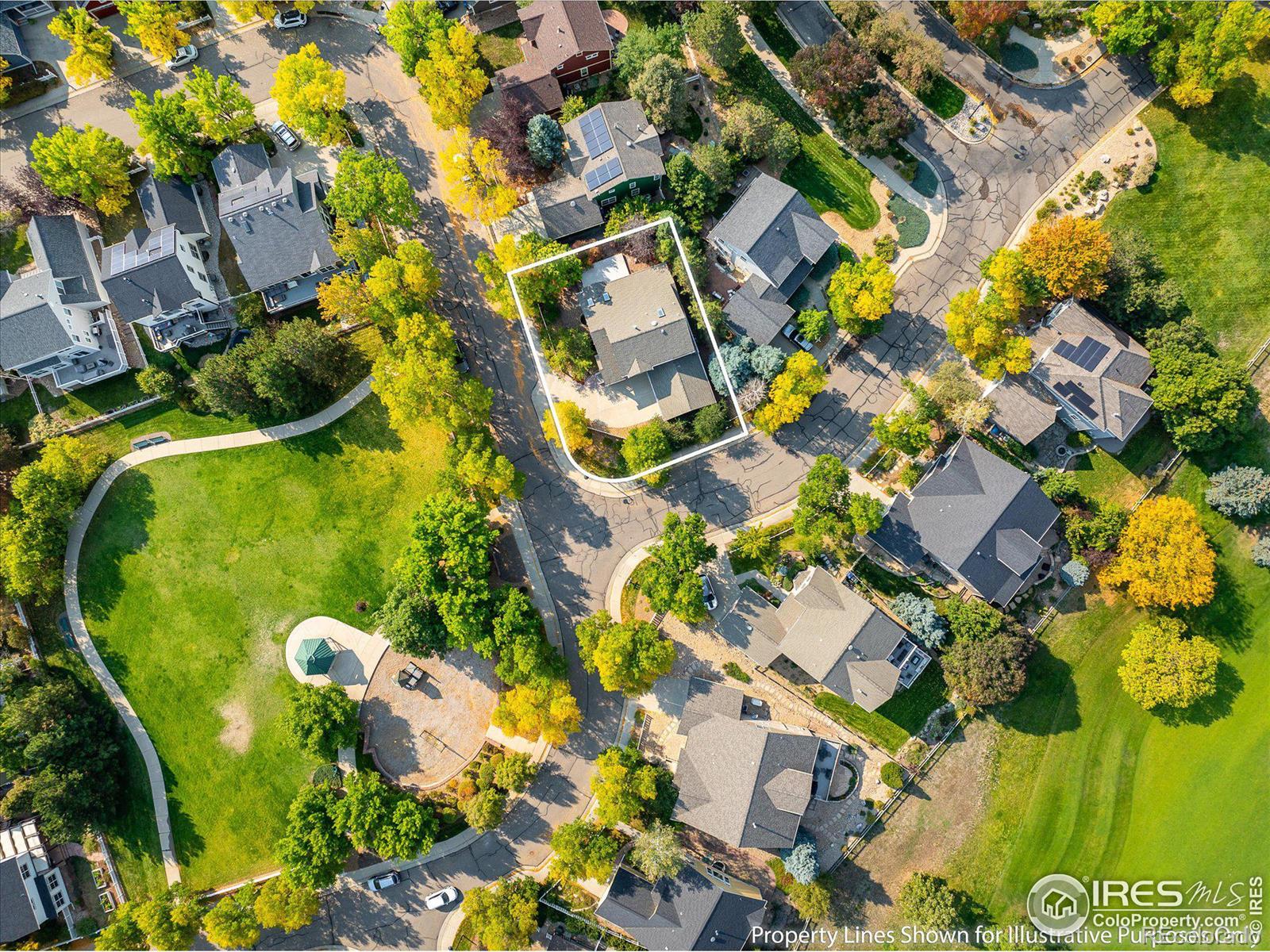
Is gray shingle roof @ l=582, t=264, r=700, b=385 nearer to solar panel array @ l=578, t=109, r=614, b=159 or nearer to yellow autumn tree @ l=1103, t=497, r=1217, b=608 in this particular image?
solar panel array @ l=578, t=109, r=614, b=159

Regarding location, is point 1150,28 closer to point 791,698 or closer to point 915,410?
point 915,410

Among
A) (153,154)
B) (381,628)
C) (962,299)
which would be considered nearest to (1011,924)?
(962,299)

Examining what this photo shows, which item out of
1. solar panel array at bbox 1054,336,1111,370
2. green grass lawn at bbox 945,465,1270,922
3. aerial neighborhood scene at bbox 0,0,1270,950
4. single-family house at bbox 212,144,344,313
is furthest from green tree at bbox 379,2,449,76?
green grass lawn at bbox 945,465,1270,922

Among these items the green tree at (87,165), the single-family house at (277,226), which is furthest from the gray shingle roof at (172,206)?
the single-family house at (277,226)

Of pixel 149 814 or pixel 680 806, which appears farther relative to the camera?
pixel 149 814

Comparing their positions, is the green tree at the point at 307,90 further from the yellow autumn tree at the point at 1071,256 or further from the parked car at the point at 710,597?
the yellow autumn tree at the point at 1071,256
